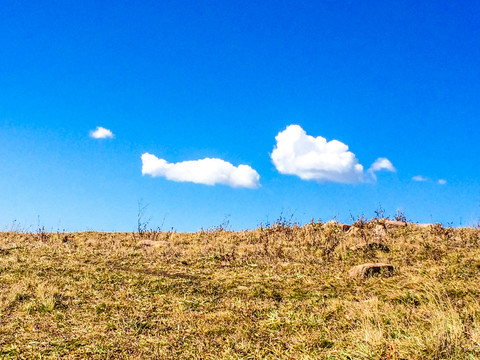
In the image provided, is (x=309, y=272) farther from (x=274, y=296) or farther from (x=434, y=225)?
(x=434, y=225)

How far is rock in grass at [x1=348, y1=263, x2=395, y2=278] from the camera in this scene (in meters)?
8.81

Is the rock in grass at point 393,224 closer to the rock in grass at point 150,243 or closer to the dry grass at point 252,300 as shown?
the dry grass at point 252,300

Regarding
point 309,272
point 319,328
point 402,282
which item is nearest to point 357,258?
point 309,272

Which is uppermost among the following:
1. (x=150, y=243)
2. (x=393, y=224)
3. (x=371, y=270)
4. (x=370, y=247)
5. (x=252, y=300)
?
(x=393, y=224)

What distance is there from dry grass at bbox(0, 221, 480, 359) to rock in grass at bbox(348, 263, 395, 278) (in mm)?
233

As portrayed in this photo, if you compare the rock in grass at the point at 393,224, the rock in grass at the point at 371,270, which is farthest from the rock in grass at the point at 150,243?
the rock in grass at the point at 393,224

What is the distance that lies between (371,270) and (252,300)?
3.00 metres

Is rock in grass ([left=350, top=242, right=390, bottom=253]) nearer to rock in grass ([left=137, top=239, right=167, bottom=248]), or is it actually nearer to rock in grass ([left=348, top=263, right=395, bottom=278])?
rock in grass ([left=348, top=263, right=395, bottom=278])

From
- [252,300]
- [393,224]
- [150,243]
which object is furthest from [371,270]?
[150,243]

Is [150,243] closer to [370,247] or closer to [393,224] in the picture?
[370,247]

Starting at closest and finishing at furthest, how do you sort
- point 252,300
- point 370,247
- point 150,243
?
1. point 252,300
2. point 370,247
3. point 150,243

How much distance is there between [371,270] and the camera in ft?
29.2

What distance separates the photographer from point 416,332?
5.24m

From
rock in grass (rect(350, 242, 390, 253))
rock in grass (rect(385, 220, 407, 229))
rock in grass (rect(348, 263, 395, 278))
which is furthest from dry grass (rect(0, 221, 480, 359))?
rock in grass (rect(385, 220, 407, 229))
